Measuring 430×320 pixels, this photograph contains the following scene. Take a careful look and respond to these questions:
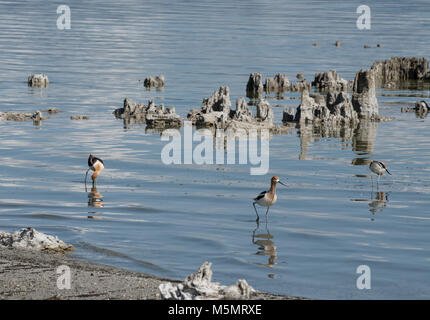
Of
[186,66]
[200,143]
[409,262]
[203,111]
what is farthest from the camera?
[186,66]

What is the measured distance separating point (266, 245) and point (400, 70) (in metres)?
37.4

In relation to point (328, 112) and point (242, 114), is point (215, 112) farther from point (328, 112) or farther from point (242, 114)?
point (328, 112)

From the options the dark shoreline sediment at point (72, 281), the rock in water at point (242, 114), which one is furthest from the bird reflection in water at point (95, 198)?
the rock in water at point (242, 114)

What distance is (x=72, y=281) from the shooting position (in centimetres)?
1388

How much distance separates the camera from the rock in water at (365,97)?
1447 inches

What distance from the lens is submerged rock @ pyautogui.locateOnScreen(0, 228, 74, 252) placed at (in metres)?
16.7

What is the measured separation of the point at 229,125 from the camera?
32.8 meters

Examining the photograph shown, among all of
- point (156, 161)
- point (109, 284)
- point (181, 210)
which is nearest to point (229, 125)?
point (156, 161)

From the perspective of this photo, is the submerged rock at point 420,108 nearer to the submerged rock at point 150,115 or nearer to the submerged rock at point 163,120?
the submerged rock at point 163,120

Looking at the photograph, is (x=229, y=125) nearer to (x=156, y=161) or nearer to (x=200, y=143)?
(x=200, y=143)

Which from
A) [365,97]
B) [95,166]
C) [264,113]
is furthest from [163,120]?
[95,166]

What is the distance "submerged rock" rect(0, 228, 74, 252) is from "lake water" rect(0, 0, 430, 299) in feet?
1.63

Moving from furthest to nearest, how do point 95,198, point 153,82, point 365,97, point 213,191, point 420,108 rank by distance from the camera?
point 153,82 → point 420,108 → point 365,97 → point 213,191 → point 95,198

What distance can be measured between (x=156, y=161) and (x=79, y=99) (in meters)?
15.3
